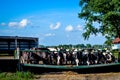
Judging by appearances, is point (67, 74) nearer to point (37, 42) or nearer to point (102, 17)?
point (37, 42)

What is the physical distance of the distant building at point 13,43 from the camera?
3516cm

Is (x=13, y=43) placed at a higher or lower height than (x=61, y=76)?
higher

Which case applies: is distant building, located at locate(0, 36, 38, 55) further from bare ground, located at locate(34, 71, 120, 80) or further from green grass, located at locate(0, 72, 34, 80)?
green grass, located at locate(0, 72, 34, 80)

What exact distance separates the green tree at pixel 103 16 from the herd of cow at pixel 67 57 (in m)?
16.1

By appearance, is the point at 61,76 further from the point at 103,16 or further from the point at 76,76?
the point at 103,16

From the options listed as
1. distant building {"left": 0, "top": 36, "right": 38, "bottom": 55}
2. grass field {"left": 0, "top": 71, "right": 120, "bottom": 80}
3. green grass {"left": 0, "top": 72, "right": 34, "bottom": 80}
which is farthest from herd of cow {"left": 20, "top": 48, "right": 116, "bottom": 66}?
distant building {"left": 0, "top": 36, "right": 38, "bottom": 55}

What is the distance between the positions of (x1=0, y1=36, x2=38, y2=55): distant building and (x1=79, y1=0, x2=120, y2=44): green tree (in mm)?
8302

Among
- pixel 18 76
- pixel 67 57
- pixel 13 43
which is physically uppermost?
pixel 13 43

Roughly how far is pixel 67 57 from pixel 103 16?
18772 mm

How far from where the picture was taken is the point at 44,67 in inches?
872

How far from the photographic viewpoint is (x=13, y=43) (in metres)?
36.6

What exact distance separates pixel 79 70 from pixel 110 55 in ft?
7.44

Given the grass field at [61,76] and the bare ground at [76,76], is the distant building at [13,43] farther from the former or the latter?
the grass field at [61,76]

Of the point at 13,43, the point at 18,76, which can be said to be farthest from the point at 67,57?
the point at 13,43
